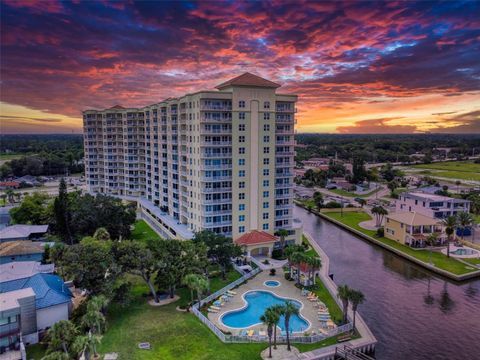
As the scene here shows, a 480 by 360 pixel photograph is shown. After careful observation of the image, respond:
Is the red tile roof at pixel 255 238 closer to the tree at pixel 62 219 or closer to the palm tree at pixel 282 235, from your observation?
the palm tree at pixel 282 235

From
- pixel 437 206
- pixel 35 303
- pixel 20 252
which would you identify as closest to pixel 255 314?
pixel 35 303

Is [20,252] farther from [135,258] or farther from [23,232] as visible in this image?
[135,258]

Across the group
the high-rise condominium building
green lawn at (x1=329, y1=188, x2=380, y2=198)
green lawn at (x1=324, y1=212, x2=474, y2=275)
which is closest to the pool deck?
the high-rise condominium building

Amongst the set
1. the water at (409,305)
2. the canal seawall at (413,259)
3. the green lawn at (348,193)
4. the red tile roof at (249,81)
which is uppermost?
the red tile roof at (249,81)

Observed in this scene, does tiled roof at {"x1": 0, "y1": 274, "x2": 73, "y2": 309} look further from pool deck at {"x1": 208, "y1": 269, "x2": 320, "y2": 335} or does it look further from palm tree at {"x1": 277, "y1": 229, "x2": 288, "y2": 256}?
palm tree at {"x1": 277, "y1": 229, "x2": 288, "y2": 256}

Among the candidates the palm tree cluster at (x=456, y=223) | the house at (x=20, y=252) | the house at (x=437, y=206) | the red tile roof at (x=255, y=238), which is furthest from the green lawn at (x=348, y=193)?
the house at (x=20, y=252)

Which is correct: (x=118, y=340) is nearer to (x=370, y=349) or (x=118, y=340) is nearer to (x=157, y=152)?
(x=370, y=349)
